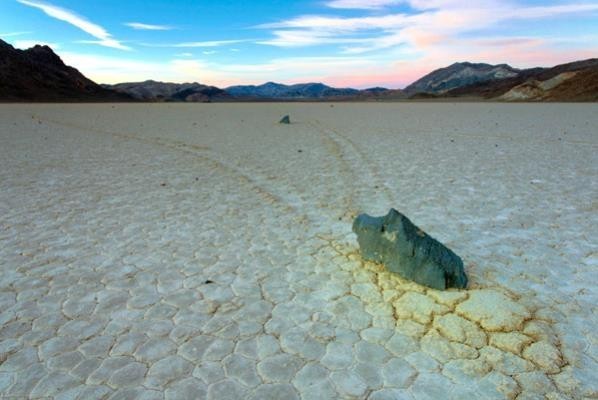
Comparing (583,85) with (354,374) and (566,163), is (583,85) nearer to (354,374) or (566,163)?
(566,163)

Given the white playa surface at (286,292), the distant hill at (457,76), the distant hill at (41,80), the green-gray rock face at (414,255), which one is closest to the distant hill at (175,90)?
the distant hill at (41,80)

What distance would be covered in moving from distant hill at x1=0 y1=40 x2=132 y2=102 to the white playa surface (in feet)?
235

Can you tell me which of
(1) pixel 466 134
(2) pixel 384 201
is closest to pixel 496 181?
(2) pixel 384 201

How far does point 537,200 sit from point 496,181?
1.28 metres

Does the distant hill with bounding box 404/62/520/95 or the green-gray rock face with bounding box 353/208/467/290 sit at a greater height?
the distant hill with bounding box 404/62/520/95

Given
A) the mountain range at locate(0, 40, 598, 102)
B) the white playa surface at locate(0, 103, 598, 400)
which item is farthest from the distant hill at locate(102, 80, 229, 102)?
the white playa surface at locate(0, 103, 598, 400)

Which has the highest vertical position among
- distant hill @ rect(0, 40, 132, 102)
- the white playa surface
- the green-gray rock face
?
distant hill @ rect(0, 40, 132, 102)

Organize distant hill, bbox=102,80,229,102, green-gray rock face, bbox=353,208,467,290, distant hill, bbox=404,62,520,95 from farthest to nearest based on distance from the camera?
1. distant hill, bbox=404,62,520,95
2. distant hill, bbox=102,80,229,102
3. green-gray rock face, bbox=353,208,467,290

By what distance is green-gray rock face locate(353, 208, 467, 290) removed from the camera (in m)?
3.55

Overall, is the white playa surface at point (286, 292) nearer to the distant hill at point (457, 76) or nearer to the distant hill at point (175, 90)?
the distant hill at point (175, 90)

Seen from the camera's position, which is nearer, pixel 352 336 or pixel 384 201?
pixel 352 336

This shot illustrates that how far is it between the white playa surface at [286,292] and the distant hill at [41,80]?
7151 centimetres

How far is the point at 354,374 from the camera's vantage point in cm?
259

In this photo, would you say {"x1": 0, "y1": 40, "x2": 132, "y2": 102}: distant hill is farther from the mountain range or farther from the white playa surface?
the white playa surface
